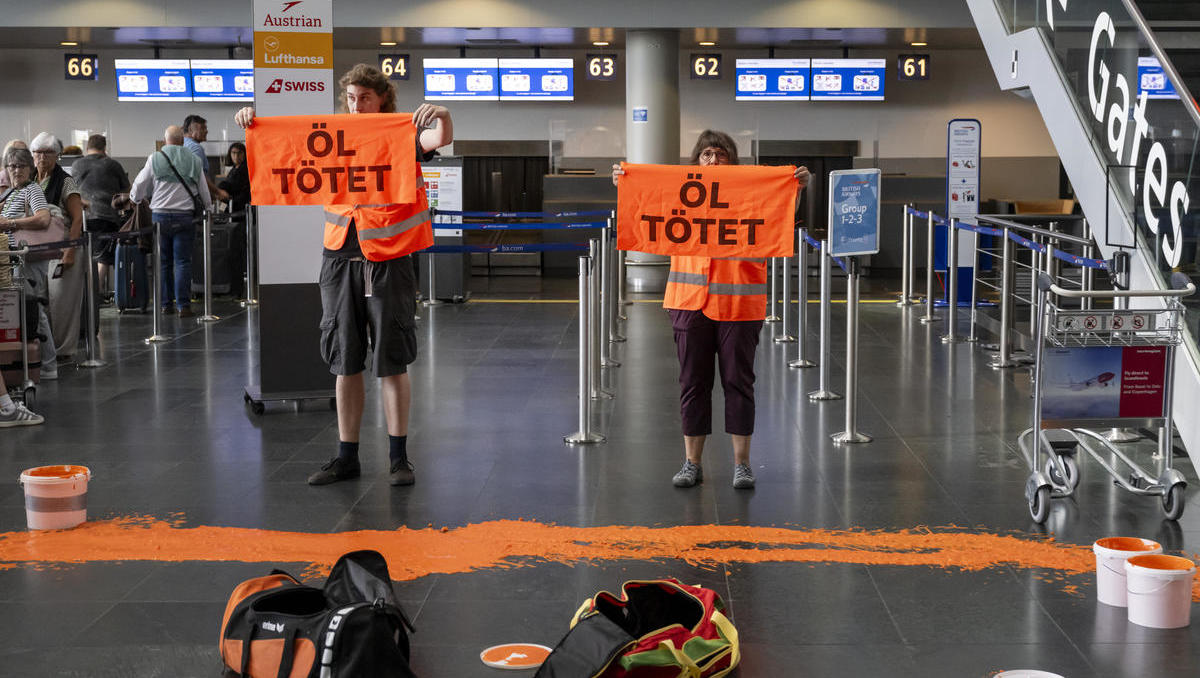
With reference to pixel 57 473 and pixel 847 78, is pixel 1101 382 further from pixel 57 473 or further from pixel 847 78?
pixel 847 78

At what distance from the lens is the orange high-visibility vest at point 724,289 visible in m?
6.07

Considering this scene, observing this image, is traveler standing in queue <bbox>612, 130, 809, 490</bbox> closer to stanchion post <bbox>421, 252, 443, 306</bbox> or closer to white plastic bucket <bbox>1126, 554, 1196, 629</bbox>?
white plastic bucket <bbox>1126, 554, 1196, 629</bbox>

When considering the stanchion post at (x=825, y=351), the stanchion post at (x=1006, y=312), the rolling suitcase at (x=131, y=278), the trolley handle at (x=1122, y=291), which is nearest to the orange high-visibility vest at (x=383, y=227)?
the trolley handle at (x=1122, y=291)

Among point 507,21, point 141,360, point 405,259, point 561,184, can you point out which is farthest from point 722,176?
point 561,184

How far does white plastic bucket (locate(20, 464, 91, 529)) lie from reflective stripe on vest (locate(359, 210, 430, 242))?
172 cm

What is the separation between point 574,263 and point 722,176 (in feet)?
45.4

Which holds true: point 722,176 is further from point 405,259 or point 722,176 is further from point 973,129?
point 973,129

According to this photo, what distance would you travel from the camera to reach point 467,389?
9.20 meters

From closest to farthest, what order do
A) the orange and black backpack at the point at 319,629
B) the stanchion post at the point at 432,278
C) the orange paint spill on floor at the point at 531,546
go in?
the orange and black backpack at the point at 319,629
the orange paint spill on floor at the point at 531,546
the stanchion post at the point at 432,278

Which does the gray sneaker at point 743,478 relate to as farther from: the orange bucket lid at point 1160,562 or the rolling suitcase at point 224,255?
the rolling suitcase at point 224,255

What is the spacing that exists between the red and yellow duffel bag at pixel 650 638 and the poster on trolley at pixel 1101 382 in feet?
7.63

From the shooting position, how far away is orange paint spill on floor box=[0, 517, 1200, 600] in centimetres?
513

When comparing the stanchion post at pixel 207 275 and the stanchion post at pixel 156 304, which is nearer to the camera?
the stanchion post at pixel 156 304

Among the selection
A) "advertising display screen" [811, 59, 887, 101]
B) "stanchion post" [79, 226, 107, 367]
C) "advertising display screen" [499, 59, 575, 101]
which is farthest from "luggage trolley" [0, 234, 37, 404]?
"advertising display screen" [811, 59, 887, 101]
